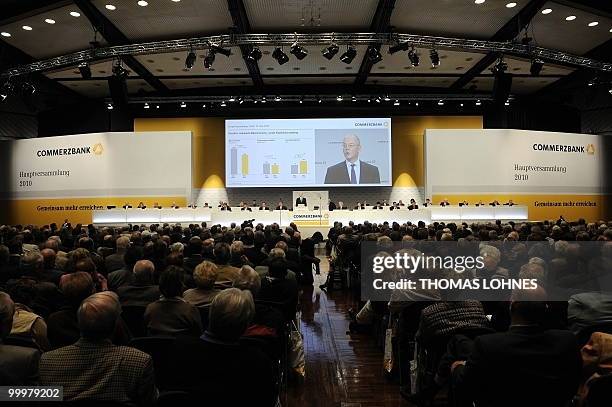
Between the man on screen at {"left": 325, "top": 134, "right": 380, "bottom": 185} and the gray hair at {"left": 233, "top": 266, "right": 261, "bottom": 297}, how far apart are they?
1206 cm

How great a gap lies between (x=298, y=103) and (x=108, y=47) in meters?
7.13

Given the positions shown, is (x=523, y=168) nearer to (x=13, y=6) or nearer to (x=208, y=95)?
(x=208, y=95)

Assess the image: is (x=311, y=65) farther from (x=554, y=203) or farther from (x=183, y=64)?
(x=554, y=203)

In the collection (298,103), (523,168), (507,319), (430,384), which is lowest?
(430,384)

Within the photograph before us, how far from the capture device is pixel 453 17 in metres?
10.5

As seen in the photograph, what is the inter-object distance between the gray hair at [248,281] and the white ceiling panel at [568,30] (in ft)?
32.2

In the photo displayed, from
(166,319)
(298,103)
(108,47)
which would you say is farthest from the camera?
(298,103)

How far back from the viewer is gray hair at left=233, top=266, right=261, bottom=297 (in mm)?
3344

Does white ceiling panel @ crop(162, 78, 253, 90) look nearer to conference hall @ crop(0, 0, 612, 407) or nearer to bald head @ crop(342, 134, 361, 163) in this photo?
conference hall @ crop(0, 0, 612, 407)

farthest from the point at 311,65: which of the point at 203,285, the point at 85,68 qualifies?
the point at 203,285

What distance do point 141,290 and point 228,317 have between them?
5.77ft

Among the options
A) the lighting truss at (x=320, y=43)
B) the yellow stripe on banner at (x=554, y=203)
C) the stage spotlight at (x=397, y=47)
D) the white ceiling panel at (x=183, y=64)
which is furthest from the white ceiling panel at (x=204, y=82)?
the yellow stripe on banner at (x=554, y=203)

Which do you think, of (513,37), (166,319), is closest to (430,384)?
(166,319)

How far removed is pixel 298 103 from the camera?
16.4 meters
